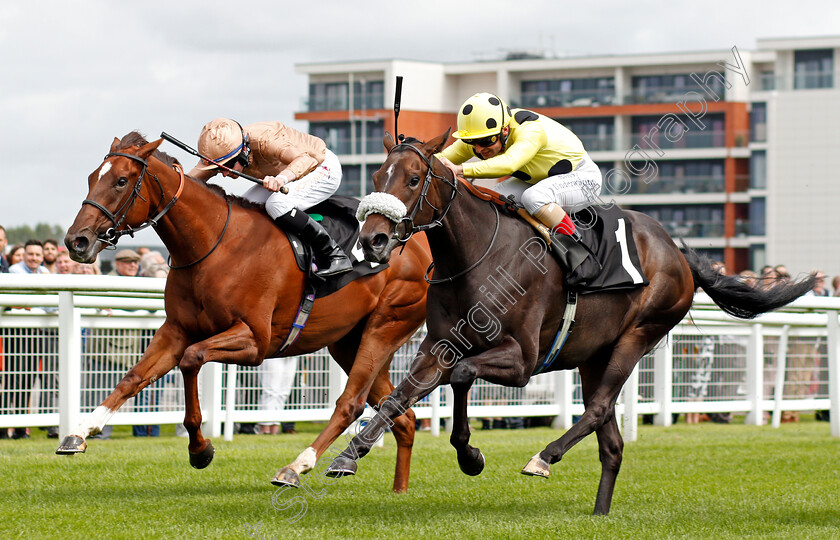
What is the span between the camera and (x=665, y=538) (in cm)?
533

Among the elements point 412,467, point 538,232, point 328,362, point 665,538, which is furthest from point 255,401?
point 665,538

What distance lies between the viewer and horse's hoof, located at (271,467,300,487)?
586cm

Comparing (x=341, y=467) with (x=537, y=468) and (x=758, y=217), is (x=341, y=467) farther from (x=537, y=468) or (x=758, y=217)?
(x=758, y=217)

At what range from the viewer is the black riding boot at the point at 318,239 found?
6742 mm

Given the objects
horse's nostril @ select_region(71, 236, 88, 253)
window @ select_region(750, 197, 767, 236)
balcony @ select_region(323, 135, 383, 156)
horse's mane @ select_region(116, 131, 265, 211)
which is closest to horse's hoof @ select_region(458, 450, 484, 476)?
horse's mane @ select_region(116, 131, 265, 211)

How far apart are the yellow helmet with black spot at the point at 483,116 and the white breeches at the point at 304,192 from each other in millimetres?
1276

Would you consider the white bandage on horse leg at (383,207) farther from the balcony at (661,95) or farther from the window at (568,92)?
the window at (568,92)

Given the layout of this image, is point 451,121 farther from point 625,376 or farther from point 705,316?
point 625,376

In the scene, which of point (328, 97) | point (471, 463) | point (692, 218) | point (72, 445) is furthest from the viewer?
point (328, 97)

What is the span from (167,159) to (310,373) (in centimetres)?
396

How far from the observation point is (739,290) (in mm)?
7457

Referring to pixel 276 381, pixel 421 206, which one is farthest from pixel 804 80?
pixel 421 206

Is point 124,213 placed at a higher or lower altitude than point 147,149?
lower

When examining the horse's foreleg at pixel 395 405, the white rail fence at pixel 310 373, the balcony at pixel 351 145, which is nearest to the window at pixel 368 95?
the balcony at pixel 351 145
